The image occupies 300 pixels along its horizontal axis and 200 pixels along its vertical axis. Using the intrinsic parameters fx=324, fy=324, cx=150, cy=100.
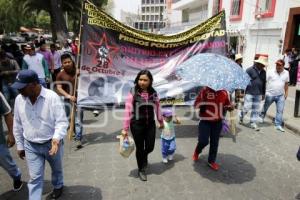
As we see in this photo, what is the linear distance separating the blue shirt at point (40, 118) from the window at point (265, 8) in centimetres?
1659

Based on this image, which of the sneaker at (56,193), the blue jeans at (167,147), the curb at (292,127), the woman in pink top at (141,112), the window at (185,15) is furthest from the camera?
the window at (185,15)

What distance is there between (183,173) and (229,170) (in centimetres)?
79

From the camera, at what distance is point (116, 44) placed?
6562 millimetres

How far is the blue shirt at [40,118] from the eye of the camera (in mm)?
3473

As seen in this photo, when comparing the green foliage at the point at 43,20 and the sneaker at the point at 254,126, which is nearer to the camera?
the sneaker at the point at 254,126

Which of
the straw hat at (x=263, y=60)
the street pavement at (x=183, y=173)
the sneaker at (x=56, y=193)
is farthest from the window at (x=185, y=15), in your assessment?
the sneaker at (x=56, y=193)

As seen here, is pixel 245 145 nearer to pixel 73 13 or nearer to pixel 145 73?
pixel 145 73

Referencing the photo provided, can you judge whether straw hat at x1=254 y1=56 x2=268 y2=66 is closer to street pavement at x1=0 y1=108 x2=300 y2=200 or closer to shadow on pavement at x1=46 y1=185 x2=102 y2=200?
street pavement at x1=0 y1=108 x2=300 y2=200

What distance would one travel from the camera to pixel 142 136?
4.73m

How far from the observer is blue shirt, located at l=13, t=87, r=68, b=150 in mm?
3473

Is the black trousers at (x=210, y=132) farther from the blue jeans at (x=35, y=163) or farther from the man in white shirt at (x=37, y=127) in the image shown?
the blue jeans at (x=35, y=163)

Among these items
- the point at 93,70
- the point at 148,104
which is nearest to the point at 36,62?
the point at 93,70

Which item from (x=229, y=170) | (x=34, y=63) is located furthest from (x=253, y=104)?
(x=34, y=63)

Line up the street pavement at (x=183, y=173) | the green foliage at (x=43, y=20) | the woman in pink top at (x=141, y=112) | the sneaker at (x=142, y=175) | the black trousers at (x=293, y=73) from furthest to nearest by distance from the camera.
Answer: the green foliage at (x=43, y=20)
the black trousers at (x=293, y=73)
the sneaker at (x=142, y=175)
the woman in pink top at (x=141, y=112)
the street pavement at (x=183, y=173)
